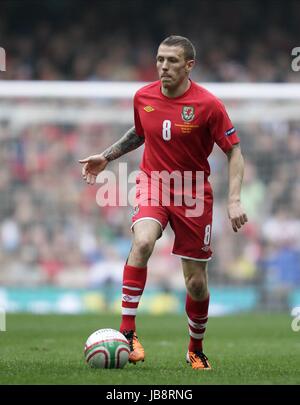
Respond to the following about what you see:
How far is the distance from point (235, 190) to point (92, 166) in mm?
1342

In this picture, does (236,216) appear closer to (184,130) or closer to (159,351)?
(184,130)

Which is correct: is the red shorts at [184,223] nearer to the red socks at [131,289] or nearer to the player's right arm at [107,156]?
the red socks at [131,289]

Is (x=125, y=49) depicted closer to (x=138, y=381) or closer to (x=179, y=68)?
(x=179, y=68)

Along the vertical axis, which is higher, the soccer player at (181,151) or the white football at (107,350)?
the soccer player at (181,151)

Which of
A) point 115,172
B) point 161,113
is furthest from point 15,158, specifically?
point 161,113

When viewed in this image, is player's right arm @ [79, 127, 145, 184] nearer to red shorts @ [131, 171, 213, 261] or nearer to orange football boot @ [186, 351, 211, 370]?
red shorts @ [131, 171, 213, 261]

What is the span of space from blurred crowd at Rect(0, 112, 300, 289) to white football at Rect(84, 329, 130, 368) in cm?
871

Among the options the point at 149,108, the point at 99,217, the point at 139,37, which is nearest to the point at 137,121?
the point at 149,108

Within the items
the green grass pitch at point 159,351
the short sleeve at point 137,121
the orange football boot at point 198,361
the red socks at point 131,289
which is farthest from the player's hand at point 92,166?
the orange football boot at point 198,361

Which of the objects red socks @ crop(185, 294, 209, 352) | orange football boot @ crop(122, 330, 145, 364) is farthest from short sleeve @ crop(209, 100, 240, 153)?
orange football boot @ crop(122, 330, 145, 364)

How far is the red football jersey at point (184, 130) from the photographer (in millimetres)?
7941

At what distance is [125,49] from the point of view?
24016 millimetres

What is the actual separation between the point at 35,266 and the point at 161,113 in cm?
858
